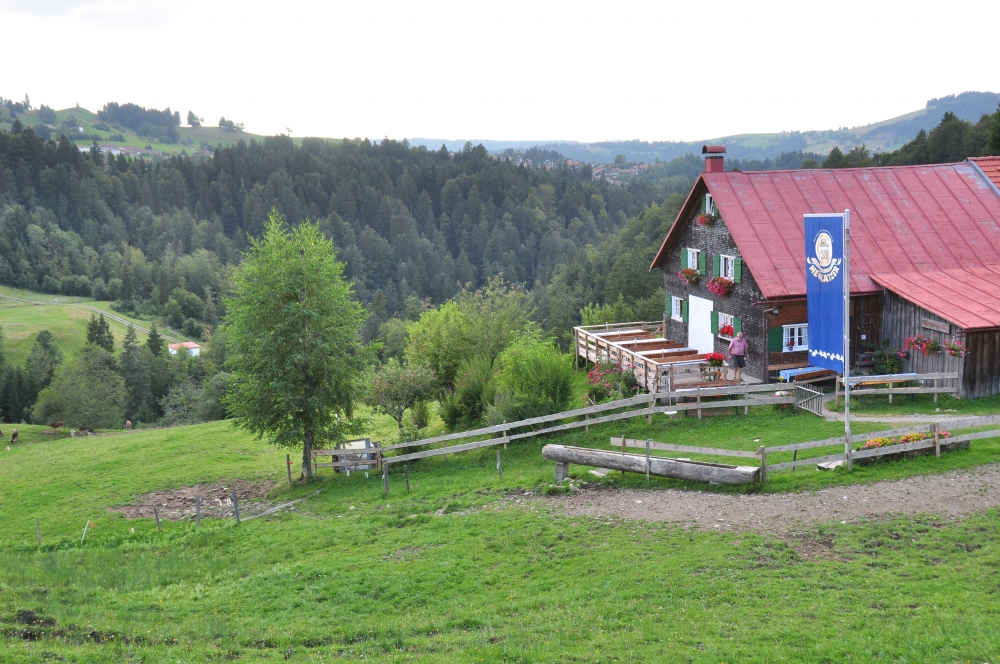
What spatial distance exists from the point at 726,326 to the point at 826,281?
393 inches

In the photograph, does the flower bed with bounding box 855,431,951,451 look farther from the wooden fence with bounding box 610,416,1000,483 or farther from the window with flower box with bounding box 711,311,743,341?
the window with flower box with bounding box 711,311,743,341

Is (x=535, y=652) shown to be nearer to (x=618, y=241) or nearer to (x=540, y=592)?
(x=540, y=592)

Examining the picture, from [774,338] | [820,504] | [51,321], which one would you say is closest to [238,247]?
[51,321]

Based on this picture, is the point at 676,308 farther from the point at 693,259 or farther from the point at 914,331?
the point at 914,331

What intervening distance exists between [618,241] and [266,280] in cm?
9169

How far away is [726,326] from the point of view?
2944 centimetres

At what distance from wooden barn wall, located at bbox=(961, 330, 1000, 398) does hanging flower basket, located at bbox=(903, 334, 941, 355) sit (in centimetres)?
101

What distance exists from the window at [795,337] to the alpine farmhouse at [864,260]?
1.5 inches

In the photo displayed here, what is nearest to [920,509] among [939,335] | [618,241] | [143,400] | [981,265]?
[939,335]

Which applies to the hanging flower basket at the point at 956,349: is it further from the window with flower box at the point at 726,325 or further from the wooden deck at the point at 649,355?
the window with flower box at the point at 726,325

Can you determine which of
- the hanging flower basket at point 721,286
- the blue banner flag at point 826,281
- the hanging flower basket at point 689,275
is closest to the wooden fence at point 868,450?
the blue banner flag at point 826,281

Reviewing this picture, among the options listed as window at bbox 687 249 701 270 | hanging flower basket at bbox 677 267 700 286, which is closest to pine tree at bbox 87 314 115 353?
hanging flower basket at bbox 677 267 700 286

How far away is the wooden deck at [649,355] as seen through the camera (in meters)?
27.2

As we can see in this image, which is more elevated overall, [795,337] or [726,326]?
[726,326]
